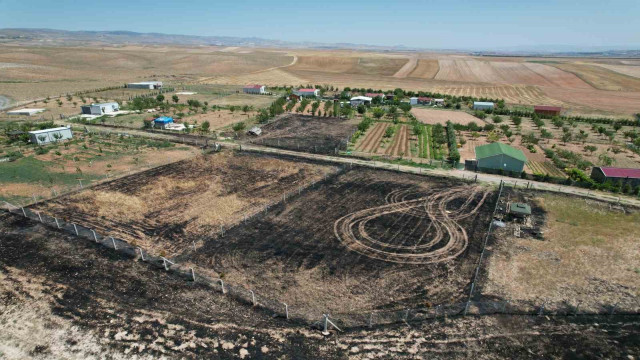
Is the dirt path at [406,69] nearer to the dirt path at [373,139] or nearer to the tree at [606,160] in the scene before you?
the dirt path at [373,139]

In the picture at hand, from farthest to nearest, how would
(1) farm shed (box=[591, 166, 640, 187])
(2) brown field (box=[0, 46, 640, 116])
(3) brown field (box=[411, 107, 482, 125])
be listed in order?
(2) brown field (box=[0, 46, 640, 116]) → (3) brown field (box=[411, 107, 482, 125]) → (1) farm shed (box=[591, 166, 640, 187])

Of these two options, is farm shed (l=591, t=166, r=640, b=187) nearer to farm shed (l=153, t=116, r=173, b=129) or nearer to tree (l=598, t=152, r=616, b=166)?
tree (l=598, t=152, r=616, b=166)

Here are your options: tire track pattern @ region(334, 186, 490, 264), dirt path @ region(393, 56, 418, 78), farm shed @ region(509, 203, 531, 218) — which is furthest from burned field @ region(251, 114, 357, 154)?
dirt path @ region(393, 56, 418, 78)

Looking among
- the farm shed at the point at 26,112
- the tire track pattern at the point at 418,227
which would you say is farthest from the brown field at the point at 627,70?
the farm shed at the point at 26,112

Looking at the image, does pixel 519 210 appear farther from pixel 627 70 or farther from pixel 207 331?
pixel 627 70

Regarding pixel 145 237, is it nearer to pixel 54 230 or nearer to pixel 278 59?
pixel 54 230

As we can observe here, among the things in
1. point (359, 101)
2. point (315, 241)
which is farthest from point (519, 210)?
point (359, 101)

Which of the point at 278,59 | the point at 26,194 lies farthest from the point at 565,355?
the point at 278,59
